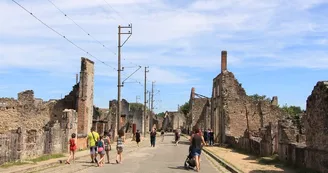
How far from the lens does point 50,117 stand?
1672 inches

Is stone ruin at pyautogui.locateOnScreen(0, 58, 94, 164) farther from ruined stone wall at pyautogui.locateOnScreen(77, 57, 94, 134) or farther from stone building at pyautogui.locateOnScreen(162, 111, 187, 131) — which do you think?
stone building at pyautogui.locateOnScreen(162, 111, 187, 131)

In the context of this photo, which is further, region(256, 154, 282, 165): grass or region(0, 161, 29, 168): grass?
region(256, 154, 282, 165): grass

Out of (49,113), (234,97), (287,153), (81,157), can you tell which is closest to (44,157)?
(81,157)

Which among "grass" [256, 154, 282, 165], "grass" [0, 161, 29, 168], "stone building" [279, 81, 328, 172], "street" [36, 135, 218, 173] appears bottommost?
"street" [36, 135, 218, 173]

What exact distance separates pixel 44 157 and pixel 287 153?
454 inches

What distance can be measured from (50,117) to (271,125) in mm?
22734

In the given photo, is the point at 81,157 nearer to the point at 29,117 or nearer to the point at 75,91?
the point at 29,117

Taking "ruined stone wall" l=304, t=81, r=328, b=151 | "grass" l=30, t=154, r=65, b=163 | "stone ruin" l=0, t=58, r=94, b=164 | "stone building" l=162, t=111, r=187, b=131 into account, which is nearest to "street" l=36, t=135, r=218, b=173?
"grass" l=30, t=154, r=65, b=163

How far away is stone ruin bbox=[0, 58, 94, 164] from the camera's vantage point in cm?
2511

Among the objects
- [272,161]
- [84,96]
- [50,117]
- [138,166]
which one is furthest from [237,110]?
[138,166]

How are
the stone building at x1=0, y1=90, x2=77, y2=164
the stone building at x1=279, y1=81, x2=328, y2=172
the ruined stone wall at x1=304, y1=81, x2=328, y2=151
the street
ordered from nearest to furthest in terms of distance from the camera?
1. the stone building at x1=279, y1=81, x2=328, y2=172
2. the ruined stone wall at x1=304, y1=81, x2=328, y2=151
3. the street
4. the stone building at x1=0, y1=90, x2=77, y2=164

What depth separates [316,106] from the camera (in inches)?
695

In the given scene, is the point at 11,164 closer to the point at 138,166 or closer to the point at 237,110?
the point at 138,166

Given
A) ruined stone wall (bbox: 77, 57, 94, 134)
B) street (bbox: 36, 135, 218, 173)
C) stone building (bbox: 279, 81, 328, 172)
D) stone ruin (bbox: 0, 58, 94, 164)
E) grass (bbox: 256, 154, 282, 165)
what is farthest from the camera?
ruined stone wall (bbox: 77, 57, 94, 134)
